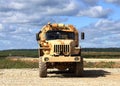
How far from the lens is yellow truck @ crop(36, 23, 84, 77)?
1120 inches

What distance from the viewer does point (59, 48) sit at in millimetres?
28969

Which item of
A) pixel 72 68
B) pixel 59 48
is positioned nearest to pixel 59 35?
pixel 59 48

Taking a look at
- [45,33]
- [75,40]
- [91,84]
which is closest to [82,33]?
[75,40]

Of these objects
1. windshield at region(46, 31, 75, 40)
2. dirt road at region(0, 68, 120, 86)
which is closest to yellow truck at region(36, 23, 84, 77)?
windshield at region(46, 31, 75, 40)

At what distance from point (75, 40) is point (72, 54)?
1.27 m

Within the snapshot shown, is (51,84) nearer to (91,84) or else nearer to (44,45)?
(91,84)

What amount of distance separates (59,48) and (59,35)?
1.67 meters

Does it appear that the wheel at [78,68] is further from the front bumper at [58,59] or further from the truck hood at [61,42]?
the truck hood at [61,42]

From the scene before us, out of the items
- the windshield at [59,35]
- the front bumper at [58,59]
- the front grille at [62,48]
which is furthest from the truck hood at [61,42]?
the front bumper at [58,59]

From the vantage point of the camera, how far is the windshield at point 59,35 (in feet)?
99.1

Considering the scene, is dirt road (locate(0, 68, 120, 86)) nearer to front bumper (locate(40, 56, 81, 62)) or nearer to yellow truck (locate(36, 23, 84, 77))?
yellow truck (locate(36, 23, 84, 77))

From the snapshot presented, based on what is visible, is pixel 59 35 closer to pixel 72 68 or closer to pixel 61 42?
pixel 61 42

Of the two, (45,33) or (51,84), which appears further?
(45,33)

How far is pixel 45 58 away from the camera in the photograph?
2830 cm
